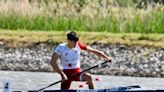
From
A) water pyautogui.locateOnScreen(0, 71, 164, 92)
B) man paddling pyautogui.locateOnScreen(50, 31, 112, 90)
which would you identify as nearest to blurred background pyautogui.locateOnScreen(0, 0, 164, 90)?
water pyautogui.locateOnScreen(0, 71, 164, 92)

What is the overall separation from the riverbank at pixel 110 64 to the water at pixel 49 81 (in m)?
0.77

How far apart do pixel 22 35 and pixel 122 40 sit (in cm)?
397

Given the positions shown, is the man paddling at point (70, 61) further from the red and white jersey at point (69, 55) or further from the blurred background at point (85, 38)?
the blurred background at point (85, 38)

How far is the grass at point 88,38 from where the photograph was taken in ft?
92.4

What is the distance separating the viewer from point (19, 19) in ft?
104

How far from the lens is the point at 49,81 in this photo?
22.8m

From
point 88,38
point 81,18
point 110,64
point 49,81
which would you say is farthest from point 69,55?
point 81,18

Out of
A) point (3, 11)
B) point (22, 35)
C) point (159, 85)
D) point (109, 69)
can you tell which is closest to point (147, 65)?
point (109, 69)

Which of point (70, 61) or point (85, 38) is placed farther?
point (85, 38)

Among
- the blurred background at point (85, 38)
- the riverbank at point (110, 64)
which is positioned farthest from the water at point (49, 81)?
the riverbank at point (110, 64)

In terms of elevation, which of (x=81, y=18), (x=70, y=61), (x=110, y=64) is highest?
(x=70, y=61)

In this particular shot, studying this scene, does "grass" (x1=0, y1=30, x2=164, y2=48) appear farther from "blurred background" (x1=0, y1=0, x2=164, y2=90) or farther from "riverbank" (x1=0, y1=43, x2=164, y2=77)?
"riverbank" (x1=0, y1=43, x2=164, y2=77)

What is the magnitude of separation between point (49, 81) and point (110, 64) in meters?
3.96

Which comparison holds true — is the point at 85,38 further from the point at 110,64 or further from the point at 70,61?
the point at 70,61
